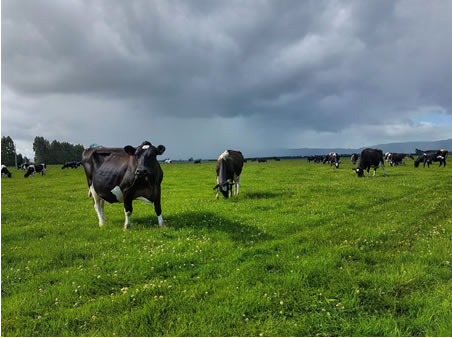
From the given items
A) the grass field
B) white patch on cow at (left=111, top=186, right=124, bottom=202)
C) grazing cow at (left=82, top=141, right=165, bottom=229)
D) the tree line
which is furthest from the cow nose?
the tree line

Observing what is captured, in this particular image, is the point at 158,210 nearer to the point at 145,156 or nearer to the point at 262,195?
the point at 145,156

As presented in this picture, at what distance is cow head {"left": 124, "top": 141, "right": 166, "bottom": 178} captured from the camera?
8714 millimetres

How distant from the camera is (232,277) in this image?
5637 mm

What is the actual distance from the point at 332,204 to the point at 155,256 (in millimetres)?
10316

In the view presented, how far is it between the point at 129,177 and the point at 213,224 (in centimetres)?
373

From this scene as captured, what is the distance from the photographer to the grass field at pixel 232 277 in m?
4.19

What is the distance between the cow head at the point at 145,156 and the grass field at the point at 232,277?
7.30 feet

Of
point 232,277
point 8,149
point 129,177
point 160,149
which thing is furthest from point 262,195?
point 8,149

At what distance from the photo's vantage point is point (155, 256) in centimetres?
679

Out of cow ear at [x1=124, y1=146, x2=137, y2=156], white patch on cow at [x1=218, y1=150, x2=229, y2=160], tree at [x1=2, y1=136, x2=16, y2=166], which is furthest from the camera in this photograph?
tree at [x1=2, y1=136, x2=16, y2=166]

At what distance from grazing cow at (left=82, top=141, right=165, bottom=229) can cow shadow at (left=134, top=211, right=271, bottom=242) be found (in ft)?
2.92

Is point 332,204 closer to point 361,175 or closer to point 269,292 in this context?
point 269,292

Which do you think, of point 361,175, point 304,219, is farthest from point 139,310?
point 361,175

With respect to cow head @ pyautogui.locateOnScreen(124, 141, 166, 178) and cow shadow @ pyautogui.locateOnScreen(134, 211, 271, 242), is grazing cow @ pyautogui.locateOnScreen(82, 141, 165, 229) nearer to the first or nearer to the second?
cow head @ pyautogui.locateOnScreen(124, 141, 166, 178)
